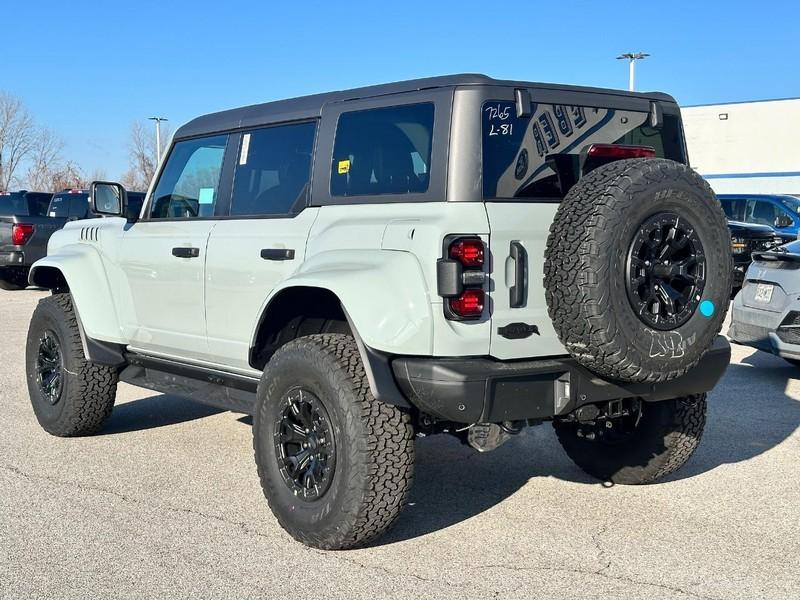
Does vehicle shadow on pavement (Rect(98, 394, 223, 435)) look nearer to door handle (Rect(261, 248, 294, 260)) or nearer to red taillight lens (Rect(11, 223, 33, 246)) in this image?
door handle (Rect(261, 248, 294, 260))

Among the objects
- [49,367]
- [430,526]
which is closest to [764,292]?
[430,526]

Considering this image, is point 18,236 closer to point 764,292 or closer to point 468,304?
point 764,292

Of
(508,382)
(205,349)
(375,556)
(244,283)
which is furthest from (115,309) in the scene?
(508,382)

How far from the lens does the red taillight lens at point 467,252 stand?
3.93 m

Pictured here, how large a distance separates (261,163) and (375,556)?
87.2 inches

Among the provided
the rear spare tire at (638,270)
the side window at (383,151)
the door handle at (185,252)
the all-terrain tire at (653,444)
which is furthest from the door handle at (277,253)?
the all-terrain tire at (653,444)

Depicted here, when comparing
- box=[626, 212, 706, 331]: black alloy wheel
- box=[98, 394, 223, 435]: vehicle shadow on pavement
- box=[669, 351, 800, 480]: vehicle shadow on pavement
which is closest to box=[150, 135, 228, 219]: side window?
box=[98, 394, 223, 435]: vehicle shadow on pavement

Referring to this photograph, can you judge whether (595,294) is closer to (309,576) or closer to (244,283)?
(309,576)

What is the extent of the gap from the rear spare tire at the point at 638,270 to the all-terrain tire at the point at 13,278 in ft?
52.4

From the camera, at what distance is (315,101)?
4.94 meters

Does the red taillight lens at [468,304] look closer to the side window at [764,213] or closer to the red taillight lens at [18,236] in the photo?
the red taillight lens at [18,236]

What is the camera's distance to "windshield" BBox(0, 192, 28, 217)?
19.5 m

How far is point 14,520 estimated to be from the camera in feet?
15.5

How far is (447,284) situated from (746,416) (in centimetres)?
398
